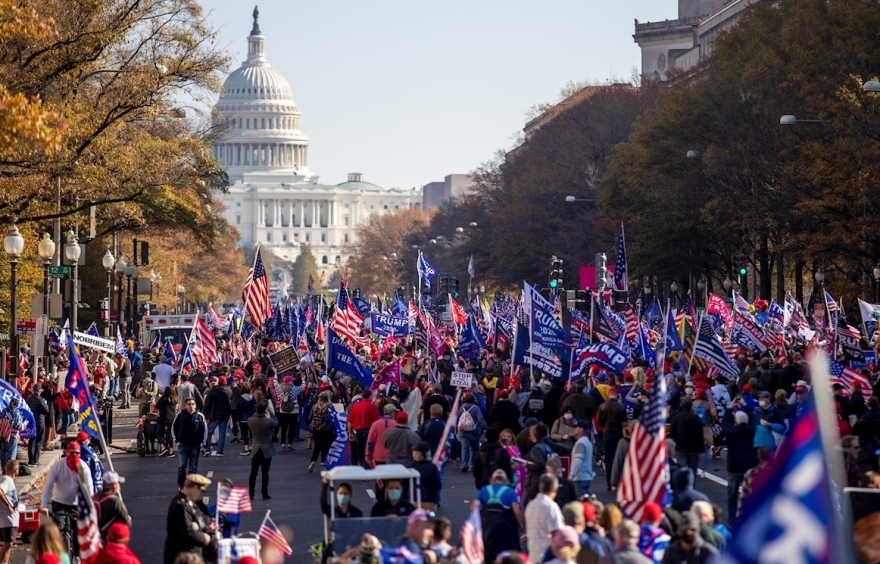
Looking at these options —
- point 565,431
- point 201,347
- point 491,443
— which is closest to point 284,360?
point 201,347

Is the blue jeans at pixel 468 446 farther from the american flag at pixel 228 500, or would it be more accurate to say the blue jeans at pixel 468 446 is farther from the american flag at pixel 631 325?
the american flag at pixel 228 500

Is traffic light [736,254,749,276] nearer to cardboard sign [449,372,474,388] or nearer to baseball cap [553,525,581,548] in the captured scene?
cardboard sign [449,372,474,388]

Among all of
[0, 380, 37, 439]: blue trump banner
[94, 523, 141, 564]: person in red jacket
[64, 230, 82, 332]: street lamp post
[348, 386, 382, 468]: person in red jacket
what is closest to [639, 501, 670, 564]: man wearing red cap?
[94, 523, 141, 564]: person in red jacket

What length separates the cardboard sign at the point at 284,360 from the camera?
33.8 meters

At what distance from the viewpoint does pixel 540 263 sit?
8469 cm

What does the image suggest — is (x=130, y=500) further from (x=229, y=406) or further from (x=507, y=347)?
(x=507, y=347)

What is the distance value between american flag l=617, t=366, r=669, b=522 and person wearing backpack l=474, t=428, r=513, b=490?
17.7 ft

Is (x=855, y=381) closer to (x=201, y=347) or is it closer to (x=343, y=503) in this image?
(x=343, y=503)

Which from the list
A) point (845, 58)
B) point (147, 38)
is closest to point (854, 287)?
point (845, 58)

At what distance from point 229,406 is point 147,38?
22.2 feet

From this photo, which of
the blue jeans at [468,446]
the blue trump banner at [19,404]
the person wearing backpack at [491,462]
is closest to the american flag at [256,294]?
the blue jeans at [468,446]

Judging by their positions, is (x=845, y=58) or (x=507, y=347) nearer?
(x=507, y=347)

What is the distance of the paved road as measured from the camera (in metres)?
19.6

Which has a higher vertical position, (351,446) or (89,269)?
(89,269)
